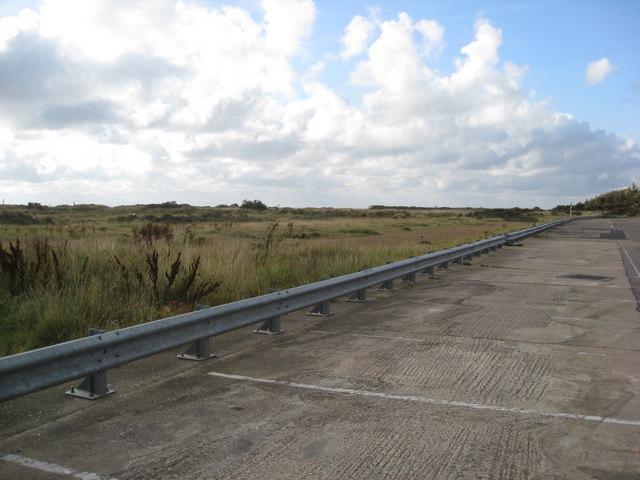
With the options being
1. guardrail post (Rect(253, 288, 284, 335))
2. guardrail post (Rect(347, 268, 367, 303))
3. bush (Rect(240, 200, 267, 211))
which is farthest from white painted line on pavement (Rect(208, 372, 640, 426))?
bush (Rect(240, 200, 267, 211))

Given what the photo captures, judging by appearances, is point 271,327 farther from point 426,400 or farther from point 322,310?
point 426,400

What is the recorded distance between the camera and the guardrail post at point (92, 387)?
17.6 feet

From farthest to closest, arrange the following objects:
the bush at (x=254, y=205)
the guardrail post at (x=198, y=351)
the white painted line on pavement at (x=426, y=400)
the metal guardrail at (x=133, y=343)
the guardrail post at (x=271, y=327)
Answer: the bush at (x=254, y=205) → the guardrail post at (x=271, y=327) → the guardrail post at (x=198, y=351) → the white painted line on pavement at (x=426, y=400) → the metal guardrail at (x=133, y=343)

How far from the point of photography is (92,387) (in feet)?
17.7

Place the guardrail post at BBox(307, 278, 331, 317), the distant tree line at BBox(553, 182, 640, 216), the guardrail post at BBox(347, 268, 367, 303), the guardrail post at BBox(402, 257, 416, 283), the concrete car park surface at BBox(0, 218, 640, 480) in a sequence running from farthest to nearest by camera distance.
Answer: the distant tree line at BBox(553, 182, 640, 216)
the guardrail post at BBox(402, 257, 416, 283)
the guardrail post at BBox(347, 268, 367, 303)
the guardrail post at BBox(307, 278, 331, 317)
the concrete car park surface at BBox(0, 218, 640, 480)

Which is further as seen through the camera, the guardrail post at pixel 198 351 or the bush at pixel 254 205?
the bush at pixel 254 205

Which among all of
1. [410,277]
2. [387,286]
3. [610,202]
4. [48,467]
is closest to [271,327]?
[48,467]

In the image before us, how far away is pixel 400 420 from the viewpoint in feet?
16.0

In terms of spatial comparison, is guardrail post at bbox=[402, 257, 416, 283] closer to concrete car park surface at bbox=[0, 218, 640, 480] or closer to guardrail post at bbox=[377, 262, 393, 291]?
guardrail post at bbox=[377, 262, 393, 291]

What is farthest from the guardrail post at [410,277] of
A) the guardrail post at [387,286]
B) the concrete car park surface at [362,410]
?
the concrete car park surface at [362,410]

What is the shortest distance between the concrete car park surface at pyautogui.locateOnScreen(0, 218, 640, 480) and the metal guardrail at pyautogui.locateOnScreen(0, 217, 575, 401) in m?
0.29

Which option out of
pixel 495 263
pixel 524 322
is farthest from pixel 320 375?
pixel 495 263

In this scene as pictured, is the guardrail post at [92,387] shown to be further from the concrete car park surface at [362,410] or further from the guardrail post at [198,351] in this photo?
the guardrail post at [198,351]

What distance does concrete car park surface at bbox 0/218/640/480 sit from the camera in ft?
13.2
